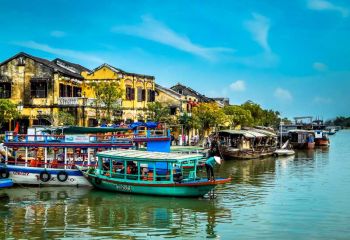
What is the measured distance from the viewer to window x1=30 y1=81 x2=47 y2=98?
40938 millimetres

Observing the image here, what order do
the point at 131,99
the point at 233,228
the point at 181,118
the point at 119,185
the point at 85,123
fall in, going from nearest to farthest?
the point at 233,228, the point at 119,185, the point at 85,123, the point at 131,99, the point at 181,118

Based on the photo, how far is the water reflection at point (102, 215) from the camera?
666 inches

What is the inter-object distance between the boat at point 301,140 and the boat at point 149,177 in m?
45.2

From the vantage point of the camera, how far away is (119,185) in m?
23.8

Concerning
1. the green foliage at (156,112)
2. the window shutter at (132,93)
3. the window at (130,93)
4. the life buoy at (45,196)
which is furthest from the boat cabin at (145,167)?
the window shutter at (132,93)

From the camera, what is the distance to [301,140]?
6738 centimetres

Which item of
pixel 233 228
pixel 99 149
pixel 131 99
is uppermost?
pixel 131 99

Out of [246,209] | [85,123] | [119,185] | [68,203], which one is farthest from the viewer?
[85,123]

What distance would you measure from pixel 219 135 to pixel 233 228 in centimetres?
3293

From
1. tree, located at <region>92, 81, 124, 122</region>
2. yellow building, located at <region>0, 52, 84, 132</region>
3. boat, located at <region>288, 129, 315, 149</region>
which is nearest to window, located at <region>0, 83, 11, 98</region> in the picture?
yellow building, located at <region>0, 52, 84, 132</region>

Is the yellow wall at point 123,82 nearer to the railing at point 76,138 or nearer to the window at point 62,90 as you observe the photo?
the window at point 62,90

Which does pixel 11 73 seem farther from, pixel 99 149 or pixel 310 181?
pixel 310 181

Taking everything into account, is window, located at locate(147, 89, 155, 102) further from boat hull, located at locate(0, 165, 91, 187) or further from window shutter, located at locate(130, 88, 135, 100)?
boat hull, located at locate(0, 165, 91, 187)

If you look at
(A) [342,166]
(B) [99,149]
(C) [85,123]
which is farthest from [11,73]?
(A) [342,166]
